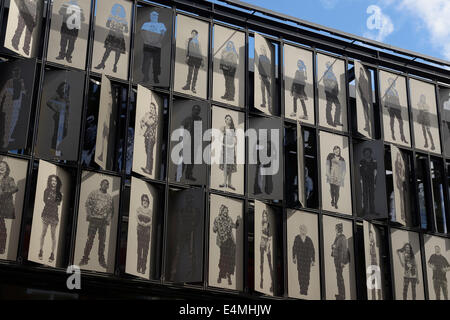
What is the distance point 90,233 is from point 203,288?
336cm

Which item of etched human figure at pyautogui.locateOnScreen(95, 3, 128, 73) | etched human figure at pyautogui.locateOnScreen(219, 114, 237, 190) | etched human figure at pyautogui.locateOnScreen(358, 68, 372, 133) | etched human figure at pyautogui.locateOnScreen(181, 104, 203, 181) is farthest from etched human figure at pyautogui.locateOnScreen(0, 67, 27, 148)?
etched human figure at pyautogui.locateOnScreen(358, 68, 372, 133)

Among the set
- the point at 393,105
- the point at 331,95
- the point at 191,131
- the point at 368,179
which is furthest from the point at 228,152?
the point at 393,105

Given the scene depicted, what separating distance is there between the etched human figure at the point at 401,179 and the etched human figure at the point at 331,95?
237 centimetres

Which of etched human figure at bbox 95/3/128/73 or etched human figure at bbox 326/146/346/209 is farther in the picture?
etched human figure at bbox 326/146/346/209

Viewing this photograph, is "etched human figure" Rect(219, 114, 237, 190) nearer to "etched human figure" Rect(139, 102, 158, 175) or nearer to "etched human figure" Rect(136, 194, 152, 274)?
"etched human figure" Rect(139, 102, 158, 175)

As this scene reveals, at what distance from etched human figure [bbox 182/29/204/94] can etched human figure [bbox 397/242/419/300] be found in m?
8.30

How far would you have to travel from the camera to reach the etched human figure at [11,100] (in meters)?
16.2

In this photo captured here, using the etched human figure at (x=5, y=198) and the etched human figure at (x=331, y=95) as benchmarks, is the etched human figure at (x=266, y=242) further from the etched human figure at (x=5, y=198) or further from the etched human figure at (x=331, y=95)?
the etched human figure at (x=5, y=198)

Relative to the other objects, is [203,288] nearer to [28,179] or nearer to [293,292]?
[293,292]

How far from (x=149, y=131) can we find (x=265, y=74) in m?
4.47

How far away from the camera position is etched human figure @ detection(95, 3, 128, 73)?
18094 millimetres

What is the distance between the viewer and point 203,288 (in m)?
17.2

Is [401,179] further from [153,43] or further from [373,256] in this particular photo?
[153,43]

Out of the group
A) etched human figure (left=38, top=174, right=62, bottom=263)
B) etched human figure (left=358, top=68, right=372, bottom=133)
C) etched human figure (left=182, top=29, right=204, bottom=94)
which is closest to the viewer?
etched human figure (left=38, top=174, right=62, bottom=263)
